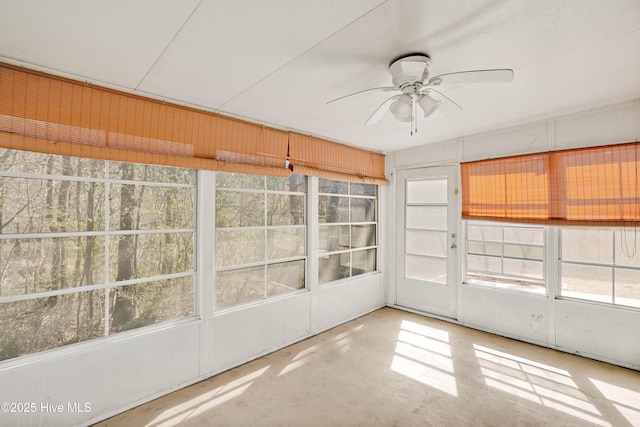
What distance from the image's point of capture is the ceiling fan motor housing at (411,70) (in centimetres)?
168

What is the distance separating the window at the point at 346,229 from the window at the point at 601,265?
2290 mm

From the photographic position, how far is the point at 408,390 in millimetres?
2391

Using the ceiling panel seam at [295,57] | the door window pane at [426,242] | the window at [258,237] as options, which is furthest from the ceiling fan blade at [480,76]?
the door window pane at [426,242]

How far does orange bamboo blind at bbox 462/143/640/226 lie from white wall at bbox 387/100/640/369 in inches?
5.2

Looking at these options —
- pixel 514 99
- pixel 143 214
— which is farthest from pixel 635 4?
pixel 143 214

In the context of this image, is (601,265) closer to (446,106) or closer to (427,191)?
(427,191)

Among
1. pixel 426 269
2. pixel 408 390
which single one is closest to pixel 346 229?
pixel 426 269

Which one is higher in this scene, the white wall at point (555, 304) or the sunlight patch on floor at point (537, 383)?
the white wall at point (555, 304)

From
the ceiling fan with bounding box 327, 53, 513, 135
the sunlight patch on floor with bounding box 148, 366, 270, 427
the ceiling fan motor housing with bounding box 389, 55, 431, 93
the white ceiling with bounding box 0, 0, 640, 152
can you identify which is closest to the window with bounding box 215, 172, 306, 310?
the sunlight patch on floor with bounding box 148, 366, 270, 427

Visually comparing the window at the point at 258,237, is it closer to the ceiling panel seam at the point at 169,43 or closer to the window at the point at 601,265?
the ceiling panel seam at the point at 169,43

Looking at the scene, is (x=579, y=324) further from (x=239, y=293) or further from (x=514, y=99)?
(x=239, y=293)

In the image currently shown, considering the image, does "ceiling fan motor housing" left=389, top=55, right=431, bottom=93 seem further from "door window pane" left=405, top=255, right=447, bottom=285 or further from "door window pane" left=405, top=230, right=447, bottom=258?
"door window pane" left=405, top=255, right=447, bottom=285

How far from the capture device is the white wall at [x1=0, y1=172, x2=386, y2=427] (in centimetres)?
186

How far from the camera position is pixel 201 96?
238 cm
